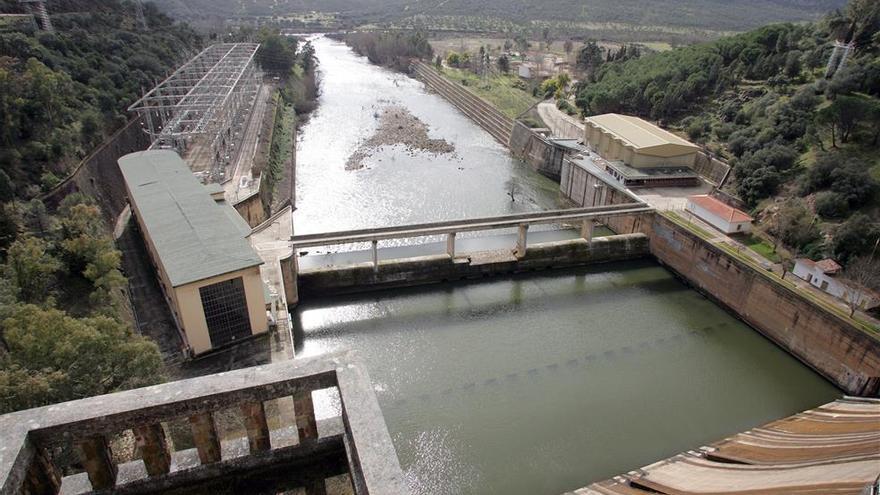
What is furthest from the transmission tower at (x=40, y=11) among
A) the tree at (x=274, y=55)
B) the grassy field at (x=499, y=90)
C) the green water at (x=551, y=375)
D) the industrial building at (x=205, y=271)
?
the grassy field at (x=499, y=90)

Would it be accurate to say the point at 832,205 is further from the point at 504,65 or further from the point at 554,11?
the point at 554,11

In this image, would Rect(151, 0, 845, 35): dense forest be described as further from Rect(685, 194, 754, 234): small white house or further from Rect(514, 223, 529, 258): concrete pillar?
Rect(514, 223, 529, 258): concrete pillar

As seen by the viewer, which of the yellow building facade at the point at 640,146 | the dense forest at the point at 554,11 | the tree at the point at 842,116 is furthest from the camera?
the dense forest at the point at 554,11

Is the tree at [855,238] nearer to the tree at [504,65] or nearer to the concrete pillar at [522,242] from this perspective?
the concrete pillar at [522,242]

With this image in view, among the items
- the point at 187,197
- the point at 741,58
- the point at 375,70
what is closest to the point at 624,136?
the point at 741,58

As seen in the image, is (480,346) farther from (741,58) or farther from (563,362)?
(741,58)

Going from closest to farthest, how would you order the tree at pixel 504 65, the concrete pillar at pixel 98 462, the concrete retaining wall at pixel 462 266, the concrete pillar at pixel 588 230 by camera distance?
the concrete pillar at pixel 98 462, the concrete retaining wall at pixel 462 266, the concrete pillar at pixel 588 230, the tree at pixel 504 65
